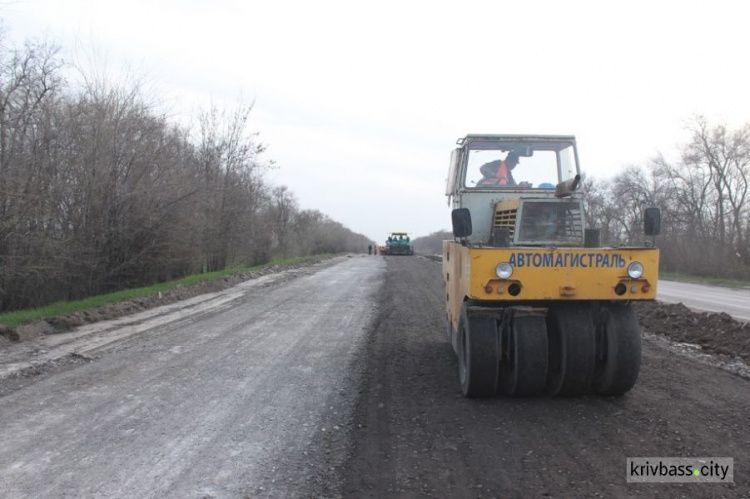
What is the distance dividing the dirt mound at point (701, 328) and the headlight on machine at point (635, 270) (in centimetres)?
363

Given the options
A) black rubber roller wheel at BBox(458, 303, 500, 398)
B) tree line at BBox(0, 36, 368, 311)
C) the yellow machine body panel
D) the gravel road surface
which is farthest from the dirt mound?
tree line at BBox(0, 36, 368, 311)

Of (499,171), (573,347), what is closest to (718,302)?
(499,171)

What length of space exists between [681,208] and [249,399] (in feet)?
129

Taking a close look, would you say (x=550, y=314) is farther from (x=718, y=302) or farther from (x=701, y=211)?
(x=701, y=211)

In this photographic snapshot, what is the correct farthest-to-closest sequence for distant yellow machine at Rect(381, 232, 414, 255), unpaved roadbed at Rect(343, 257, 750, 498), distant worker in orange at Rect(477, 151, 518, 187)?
distant yellow machine at Rect(381, 232, 414, 255), distant worker in orange at Rect(477, 151, 518, 187), unpaved roadbed at Rect(343, 257, 750, 498)

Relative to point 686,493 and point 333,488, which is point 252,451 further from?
point 686,493

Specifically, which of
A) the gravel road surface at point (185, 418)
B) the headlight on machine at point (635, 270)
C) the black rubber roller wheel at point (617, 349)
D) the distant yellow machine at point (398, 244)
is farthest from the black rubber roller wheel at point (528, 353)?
the distant yellow machine at point (398, 244)

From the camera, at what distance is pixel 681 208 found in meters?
37.6

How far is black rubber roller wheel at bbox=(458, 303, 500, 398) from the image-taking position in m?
5.32

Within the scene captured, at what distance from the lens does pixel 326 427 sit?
16.0ft

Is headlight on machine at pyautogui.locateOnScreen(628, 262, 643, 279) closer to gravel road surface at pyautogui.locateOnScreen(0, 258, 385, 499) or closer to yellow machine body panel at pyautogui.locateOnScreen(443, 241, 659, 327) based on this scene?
yellow machine body panel at pyautogui.locateOnScreen(443, 241, 659, 327)

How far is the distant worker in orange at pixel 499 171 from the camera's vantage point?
7219 mm

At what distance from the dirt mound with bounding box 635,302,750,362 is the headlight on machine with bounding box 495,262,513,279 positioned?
465 centimetres

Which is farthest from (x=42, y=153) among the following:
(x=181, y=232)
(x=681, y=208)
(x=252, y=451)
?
(x=681, y=208)
